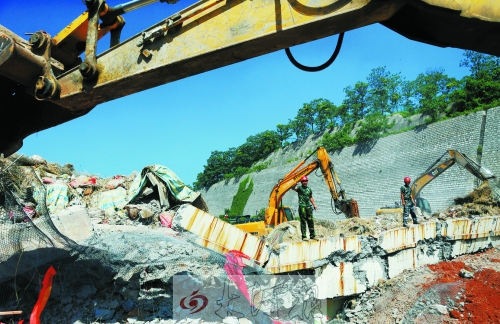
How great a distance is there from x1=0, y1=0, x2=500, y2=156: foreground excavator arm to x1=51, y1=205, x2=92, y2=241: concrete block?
453cm

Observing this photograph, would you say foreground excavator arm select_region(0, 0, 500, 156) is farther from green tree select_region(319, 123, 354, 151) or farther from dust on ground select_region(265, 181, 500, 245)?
green tree select_region(319, 123, 354, 151)

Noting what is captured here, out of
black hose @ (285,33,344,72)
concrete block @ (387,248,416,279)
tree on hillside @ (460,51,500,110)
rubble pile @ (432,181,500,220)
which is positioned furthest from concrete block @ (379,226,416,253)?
tree on hillside @ (460,51,500,110)

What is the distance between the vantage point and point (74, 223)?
711 cm

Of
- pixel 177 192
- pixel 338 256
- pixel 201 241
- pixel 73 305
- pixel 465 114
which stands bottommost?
pixel 73 305

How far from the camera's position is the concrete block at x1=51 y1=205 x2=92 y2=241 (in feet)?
22.7

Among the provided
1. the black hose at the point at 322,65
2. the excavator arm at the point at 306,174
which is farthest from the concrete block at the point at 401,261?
the excavator arm at the point at 306,174

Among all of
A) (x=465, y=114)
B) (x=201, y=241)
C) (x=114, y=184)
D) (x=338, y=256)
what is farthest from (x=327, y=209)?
(x=201, y=241)

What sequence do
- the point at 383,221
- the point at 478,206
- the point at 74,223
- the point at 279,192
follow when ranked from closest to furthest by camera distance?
the point at 74,223 < the point at 383,221 < the point at 478,206 < the point at 279,192

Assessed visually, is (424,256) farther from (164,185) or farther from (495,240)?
(164,185)

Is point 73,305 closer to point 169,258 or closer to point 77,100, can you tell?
point 169,258

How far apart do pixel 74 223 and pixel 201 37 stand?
18.9ft

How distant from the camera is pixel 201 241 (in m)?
3.77

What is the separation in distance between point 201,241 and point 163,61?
73.6 inches

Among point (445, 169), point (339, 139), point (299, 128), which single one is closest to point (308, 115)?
point (299, 128)
